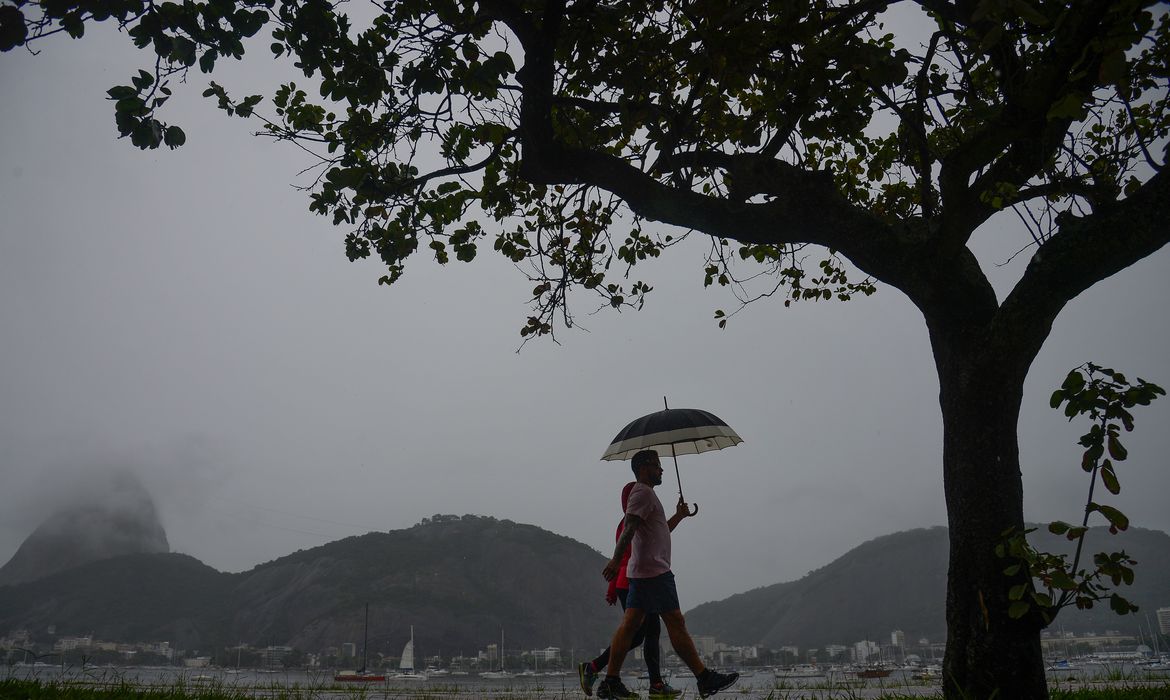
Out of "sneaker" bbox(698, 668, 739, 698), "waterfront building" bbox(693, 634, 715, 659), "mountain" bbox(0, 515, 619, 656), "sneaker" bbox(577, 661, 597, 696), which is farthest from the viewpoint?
"mountain" bbox(0, 515, 619, 656)

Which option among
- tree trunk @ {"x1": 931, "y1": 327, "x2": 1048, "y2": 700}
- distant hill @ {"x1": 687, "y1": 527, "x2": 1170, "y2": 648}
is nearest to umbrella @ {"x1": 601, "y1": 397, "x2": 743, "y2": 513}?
tree trunk @ {"x1": 931, "y1": 327, "x2": 1048, "y2": 700}

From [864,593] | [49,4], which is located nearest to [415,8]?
[49,4]

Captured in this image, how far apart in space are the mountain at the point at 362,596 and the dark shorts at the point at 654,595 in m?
132

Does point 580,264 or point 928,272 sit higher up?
point 580,264

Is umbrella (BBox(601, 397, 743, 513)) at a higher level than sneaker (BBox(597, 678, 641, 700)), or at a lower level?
higher

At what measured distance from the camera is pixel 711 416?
23.3 ft

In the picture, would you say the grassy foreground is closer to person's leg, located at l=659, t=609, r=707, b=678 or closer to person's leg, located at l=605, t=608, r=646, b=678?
person's leg, located at l=659, t=609, r=707, b=678

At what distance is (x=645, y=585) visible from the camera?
5.21m

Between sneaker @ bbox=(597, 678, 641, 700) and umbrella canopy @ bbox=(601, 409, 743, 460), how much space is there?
84.8 inches

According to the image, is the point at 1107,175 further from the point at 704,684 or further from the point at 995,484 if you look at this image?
the point at 704,684

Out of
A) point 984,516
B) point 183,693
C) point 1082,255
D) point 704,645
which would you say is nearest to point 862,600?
point 704,645

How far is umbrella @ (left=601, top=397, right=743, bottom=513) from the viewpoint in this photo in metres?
6.63

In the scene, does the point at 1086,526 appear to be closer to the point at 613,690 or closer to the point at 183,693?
the point at 613,690

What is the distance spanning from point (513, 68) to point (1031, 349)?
374 centimetres
